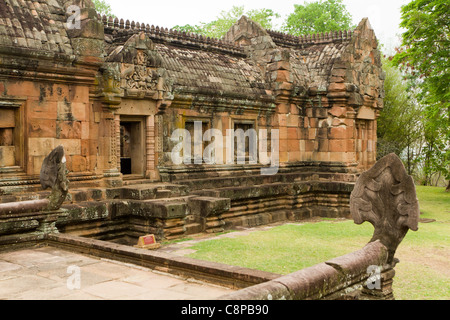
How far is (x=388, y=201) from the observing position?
18.0 feet

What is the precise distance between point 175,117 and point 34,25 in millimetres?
3625

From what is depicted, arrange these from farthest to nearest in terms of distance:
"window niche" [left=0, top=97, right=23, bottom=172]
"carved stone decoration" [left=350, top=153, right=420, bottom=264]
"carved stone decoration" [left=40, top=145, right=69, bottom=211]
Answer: "window niche" [left=0, top=97, right=23, bottom=172] < "carved stone decoration" [left=40, top=145, right=69, bottom=211] < "carved stone decoration" [left=350, top=153, right=420, bottom=264]

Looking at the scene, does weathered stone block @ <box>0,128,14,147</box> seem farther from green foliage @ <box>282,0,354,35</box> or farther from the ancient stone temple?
green foliage @ <box>282,0,354,35</box>

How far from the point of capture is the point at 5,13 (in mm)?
8344

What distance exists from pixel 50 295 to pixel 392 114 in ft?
72.8

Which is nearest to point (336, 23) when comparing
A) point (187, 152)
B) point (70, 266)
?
point (187, 152)

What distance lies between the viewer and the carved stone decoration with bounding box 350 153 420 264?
17.4 feet

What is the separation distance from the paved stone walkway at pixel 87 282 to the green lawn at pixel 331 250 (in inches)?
103

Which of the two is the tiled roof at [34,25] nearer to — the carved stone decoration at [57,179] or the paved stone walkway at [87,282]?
the carved stone decoration at [57,179]

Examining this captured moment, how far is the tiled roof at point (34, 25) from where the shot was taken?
26.8 feet

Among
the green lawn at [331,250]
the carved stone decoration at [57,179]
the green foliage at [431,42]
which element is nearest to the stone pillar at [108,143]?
the green lawn at [331,250]

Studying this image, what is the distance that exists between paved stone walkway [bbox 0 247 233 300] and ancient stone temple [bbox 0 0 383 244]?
122 cm

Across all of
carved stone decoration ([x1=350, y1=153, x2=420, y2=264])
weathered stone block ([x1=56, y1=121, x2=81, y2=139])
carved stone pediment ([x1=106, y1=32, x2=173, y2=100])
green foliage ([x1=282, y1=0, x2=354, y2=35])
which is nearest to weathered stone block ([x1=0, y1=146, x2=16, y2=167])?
weathered stone block ([x1=56, y1=121, x2=81, y2=139])
